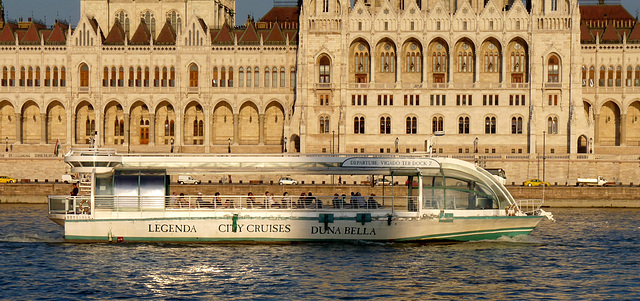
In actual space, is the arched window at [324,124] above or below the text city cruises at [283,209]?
above

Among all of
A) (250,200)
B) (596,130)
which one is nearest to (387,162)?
(250,200)

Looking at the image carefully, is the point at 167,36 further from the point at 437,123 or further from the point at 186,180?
the point at 437,123

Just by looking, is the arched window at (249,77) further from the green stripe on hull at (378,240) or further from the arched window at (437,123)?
the green stripe on hull at (378,240)

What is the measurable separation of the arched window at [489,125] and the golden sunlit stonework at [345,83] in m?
0.12

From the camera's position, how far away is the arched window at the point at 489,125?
386 feet

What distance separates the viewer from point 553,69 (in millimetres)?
117125

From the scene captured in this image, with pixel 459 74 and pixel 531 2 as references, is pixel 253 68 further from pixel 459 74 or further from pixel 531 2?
pixel 531 2

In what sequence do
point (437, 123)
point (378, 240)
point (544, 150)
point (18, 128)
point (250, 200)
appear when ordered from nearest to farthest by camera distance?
point (378, 240)
point (250, 200)
point (544, 150)
point (437, 123)
point (18, 128)

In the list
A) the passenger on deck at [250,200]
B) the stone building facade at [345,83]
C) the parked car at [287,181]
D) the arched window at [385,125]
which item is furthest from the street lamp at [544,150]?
the passenger on deck at [250,200]

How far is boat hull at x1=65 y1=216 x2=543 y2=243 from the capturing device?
54.3 m

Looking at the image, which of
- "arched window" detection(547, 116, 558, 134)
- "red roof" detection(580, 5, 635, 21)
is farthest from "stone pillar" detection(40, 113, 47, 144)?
"red roof" detection(580, 5, 635, 21)

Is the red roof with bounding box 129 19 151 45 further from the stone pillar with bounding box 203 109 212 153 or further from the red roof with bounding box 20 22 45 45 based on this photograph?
the stone pillar with bounding box 203 109 212 153

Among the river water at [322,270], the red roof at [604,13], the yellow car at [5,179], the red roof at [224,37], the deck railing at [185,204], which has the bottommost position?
the river water at [322,270]

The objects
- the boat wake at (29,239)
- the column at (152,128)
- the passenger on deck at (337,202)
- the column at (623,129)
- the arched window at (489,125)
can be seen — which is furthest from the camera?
the column at (152,128)
